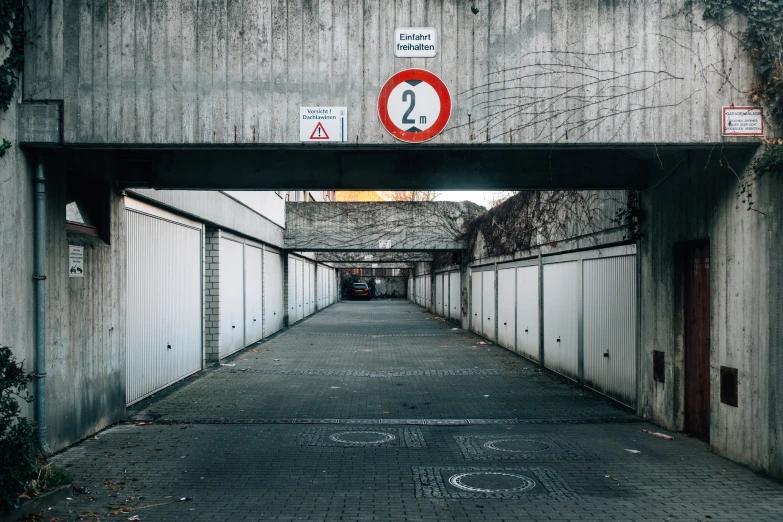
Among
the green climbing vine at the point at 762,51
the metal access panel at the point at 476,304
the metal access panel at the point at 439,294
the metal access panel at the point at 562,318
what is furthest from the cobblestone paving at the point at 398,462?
the metal access panel at the point at 439,294

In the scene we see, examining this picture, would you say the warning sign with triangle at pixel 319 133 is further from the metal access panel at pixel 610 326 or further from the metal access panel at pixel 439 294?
the metal access panel at pixel 439 294

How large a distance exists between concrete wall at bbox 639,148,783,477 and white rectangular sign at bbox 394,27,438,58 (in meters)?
3.14

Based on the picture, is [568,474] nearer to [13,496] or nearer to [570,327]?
[13,496]

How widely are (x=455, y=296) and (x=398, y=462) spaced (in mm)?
22600

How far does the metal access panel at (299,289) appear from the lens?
30255 millimetres

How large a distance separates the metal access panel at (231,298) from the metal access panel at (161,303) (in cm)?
187

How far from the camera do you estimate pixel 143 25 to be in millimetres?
6777

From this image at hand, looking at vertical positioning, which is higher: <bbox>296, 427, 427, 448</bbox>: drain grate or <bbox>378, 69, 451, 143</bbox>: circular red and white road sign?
<bbox>378, 69, 451, 143</bbox>: circular red and white road sign

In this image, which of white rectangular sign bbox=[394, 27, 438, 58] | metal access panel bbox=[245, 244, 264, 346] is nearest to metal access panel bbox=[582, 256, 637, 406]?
white rectangular sign bbox=[394, 27, 438, 58]

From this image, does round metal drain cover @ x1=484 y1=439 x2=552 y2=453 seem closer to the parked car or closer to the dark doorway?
the dark doorway

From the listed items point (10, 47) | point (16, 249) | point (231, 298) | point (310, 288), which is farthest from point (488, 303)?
point (10, 47)

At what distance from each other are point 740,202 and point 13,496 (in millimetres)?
7023

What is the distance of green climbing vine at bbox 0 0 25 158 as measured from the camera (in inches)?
248

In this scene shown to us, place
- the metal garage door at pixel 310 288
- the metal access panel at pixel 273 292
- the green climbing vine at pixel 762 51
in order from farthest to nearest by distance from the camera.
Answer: the metal garage door at pixel 310 288 → the metal access panel at pixel 273 292 → the green climbing vine at pixel 762 51
